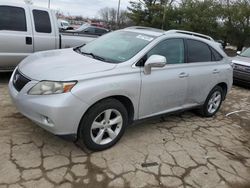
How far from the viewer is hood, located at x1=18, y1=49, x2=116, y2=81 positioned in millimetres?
3350

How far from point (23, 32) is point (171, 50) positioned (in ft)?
11.5

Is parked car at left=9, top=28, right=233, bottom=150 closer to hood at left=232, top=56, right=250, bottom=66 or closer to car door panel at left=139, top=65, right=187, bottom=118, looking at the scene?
car door panel at left=139, top=65, right=187, bottom=118

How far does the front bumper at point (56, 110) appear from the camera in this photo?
3.13 metres

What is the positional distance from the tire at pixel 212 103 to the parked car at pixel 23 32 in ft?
12.4

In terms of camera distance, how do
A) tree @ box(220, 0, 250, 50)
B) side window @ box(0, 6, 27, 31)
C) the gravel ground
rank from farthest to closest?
1. tree @ box(220, 0, 250, 50)
2. side window @ box(0, 6, 27, 31)
3. the gravel ground

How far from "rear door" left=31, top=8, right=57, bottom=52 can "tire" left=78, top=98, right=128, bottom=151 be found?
3508 millimetres

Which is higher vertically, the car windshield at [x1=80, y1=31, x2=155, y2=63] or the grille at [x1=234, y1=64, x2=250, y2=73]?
the car windshield at [x1=80, y1=31, x2=155, y2=63]

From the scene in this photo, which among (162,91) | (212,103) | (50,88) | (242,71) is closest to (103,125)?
(50,88)

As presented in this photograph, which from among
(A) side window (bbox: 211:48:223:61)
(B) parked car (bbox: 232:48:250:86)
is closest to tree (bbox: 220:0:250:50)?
(B) parked car (bbox: 232:48:250:86)

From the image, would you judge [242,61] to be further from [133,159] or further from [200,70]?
[133,159]

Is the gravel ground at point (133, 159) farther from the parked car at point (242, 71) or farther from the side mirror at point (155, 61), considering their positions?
the parked car at point (242, 71)

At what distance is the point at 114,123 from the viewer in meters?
3.73

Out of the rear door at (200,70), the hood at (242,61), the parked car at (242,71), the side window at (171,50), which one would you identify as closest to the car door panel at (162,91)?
the side window at (171,50)

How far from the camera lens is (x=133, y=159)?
3.62 meters
